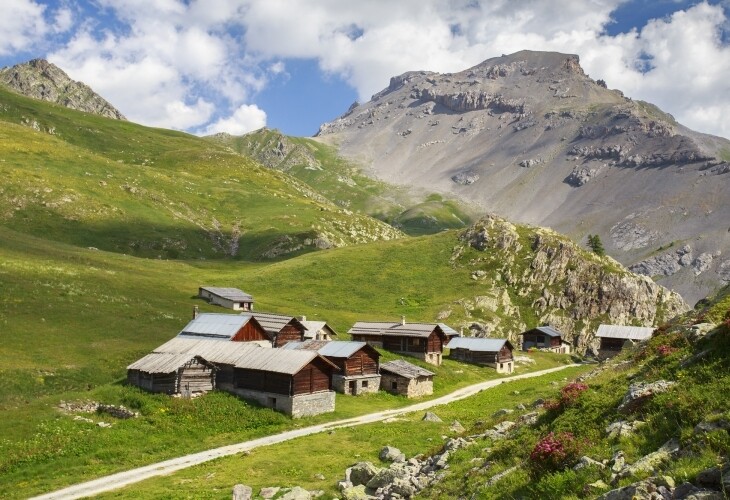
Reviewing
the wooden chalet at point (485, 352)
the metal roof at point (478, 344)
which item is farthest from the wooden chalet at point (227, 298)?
the wooden chalet at point (485, 352)

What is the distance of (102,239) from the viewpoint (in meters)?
140

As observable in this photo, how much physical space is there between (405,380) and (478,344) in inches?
1324

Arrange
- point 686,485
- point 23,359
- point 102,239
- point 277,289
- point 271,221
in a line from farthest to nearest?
1. point 271,221
2. point 102,239
3. point 277,289
4. point 23,359
5. point 686,485

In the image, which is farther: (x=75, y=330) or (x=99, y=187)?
(x=99, y=187)

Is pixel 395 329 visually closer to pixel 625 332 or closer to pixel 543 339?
pixel 543 339

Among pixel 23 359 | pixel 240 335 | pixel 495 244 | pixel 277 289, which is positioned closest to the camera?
pixel 23 359

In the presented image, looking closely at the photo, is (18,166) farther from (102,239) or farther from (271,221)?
(271,221)

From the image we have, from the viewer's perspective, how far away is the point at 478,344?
97438 millimetres

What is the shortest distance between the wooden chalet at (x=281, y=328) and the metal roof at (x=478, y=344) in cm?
3289

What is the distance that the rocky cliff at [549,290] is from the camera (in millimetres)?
134000

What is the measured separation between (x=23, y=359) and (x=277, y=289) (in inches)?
3020

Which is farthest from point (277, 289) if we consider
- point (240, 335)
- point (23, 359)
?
point (23, 359)

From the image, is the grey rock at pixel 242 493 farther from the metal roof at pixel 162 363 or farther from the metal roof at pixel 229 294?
the metal roof at pixel 229 294

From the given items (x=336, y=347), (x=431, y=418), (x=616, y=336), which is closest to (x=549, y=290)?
(x=616, y=336)
